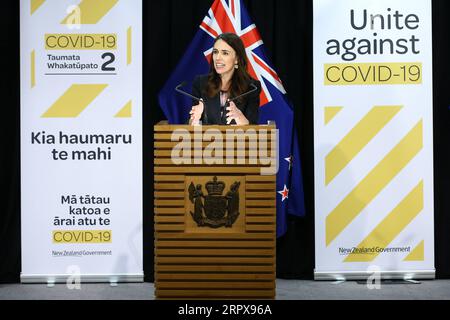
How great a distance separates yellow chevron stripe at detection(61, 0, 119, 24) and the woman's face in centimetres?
158

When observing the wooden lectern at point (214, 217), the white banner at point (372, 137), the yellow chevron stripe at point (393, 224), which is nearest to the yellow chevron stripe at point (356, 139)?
the white banner at point (372, 137)

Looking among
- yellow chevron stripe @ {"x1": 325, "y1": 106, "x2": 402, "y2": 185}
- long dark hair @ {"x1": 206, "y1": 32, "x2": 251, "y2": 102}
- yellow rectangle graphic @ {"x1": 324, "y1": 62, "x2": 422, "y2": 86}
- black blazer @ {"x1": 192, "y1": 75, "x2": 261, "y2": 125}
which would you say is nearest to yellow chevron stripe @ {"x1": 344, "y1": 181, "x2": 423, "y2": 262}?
yellow chevron stripe @ {"x1": 325, "y1": 106, "x2": 402, "y2": 185}

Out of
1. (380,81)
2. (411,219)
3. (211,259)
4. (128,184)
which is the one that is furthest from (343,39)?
(211,259)

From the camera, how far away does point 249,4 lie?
7.05 meters

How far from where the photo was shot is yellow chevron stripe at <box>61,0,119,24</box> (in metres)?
6.98

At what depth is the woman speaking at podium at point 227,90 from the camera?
562 cm

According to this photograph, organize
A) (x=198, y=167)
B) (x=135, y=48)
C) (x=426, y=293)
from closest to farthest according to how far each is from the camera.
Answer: (x=198, y=167)
(x=426, y=293)
(x=135, y=48)

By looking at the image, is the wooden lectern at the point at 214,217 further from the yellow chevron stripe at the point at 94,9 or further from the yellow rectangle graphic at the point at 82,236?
the yellow chevron stripe at the point at 94,9

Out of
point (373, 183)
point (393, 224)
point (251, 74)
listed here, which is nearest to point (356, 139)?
point (373, 183)

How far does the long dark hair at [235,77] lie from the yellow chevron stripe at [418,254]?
2256mm

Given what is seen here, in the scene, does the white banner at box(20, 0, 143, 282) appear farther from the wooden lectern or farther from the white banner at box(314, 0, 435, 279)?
the wooden lectern

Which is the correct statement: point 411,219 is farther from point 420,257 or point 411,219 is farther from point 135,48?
point 135,48

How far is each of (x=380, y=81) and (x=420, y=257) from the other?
1.43m
